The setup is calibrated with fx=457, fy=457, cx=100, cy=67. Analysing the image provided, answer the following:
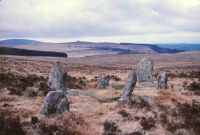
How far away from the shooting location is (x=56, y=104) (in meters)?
30.0

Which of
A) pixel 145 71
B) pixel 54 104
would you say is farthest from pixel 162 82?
pixel 54 104

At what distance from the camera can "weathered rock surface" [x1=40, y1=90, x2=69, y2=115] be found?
29297mm

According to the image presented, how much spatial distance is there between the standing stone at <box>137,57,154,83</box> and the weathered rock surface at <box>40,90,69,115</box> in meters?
22.4

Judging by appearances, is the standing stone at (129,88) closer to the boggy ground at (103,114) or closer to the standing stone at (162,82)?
the boggy ground at (103,114)

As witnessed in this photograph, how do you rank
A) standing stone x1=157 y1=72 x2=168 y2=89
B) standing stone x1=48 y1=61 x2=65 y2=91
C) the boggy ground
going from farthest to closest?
standing stone x1=157 y1=72 x2=168 y2=89, standing stone x1=48 y1=61 x2=65 y2=91, the boggy ground

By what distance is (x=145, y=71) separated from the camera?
172 ft

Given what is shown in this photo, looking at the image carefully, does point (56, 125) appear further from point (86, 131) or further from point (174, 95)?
point (174, 95)

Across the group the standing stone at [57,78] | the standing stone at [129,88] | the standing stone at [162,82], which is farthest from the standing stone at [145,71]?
the standing stone at [129,88]

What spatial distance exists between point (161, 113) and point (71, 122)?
292 inches

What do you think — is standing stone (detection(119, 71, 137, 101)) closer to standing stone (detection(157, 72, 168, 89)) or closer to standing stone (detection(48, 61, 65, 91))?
standing stone (detection(48, 61, 65, 91))

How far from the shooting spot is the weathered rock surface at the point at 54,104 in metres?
29.3

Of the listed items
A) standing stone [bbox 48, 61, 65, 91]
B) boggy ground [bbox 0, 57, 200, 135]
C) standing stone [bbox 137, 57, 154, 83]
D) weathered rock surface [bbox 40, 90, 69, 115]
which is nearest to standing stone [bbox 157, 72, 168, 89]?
boggy ground [bbox 0, 57, 200, 135]

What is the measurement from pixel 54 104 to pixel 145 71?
24.1 metres

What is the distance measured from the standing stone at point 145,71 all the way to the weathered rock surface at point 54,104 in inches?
880
